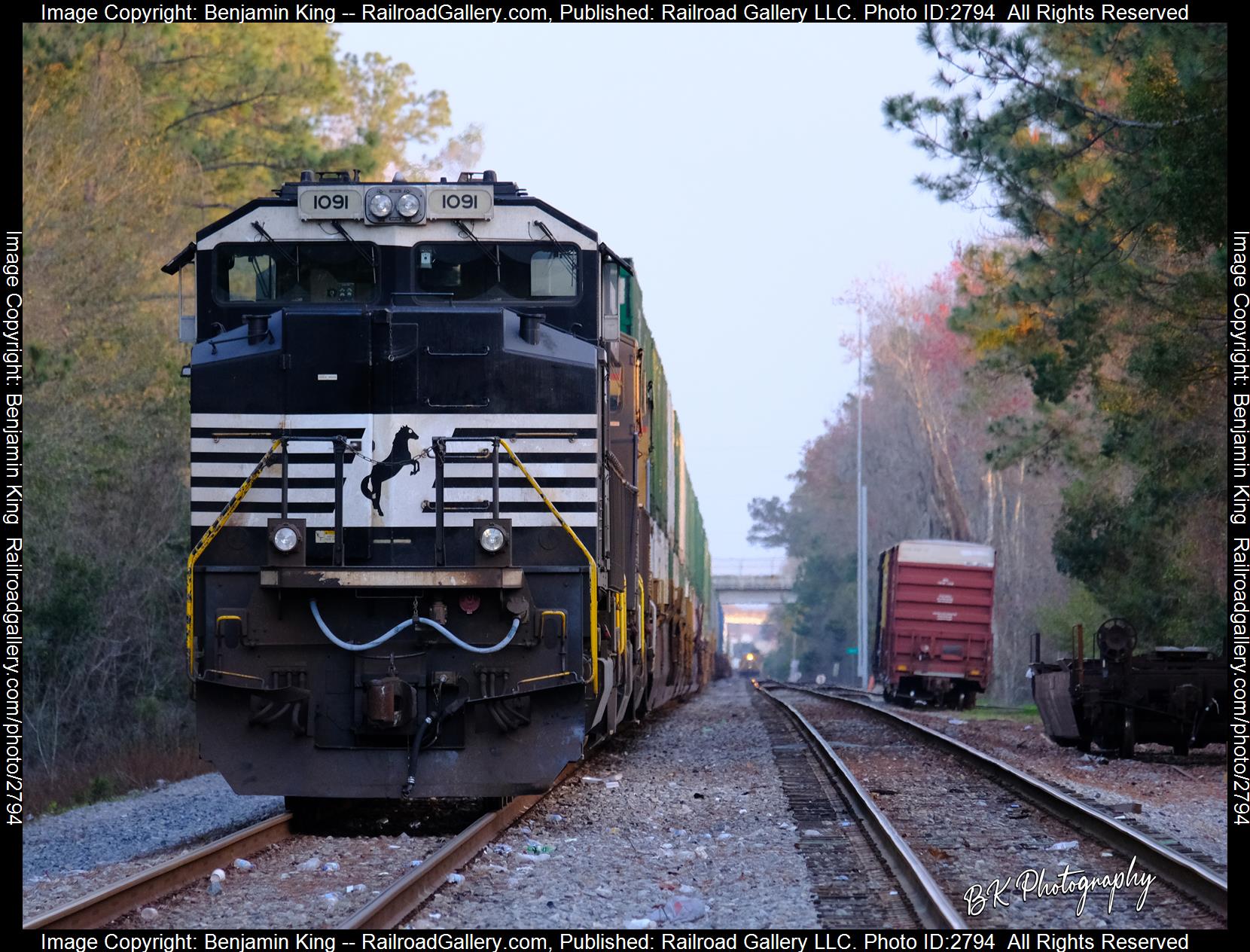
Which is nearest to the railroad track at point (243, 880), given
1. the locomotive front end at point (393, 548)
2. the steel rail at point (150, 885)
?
the steel rail at point (150, 885)

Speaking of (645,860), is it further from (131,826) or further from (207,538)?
(131,826)

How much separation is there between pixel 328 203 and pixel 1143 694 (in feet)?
30.2

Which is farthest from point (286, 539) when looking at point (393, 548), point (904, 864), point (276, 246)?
point (904, 864)

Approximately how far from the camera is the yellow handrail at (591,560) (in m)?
9.02

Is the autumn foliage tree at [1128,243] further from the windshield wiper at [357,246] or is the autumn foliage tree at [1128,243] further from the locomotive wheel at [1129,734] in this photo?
the windshield wiper at [357,246]

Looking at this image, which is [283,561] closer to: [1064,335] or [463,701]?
[463,701]

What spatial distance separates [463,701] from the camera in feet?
29.1

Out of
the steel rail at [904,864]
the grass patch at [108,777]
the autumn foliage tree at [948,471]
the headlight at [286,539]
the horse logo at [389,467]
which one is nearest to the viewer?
the steel rail at [904,864]

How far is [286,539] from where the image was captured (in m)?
8.83

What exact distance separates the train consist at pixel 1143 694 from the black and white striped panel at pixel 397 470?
652 centimetres

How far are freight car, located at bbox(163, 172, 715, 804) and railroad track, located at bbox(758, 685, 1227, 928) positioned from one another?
2480 mm

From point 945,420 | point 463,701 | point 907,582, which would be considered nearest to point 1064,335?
point 907,582

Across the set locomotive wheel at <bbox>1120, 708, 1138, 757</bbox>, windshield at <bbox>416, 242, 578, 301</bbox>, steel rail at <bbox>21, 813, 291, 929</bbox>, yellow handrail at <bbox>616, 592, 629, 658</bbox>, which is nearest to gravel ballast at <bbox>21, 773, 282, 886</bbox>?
steel rail at <bbox>21, 813, 291, 929</bbox>
